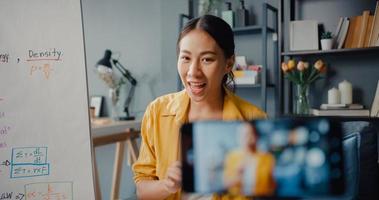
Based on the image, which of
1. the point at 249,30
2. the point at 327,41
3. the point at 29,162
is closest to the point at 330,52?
the point at 327,41

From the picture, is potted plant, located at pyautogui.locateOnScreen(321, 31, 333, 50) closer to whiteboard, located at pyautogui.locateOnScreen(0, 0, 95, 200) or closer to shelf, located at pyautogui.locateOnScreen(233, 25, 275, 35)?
shelf, located at pyautogui.locateOnScreen(233, 25, 275, 35)

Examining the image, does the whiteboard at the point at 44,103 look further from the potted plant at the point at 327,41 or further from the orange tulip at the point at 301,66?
the potted plant at the point at 327,41

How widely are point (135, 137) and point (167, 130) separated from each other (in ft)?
4.53

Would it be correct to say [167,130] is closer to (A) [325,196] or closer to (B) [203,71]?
(B) [203,71]

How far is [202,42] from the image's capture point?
0.88m

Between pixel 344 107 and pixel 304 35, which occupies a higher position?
pixel 304 35

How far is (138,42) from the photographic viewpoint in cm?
263

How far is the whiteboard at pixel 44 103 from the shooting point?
1148mm

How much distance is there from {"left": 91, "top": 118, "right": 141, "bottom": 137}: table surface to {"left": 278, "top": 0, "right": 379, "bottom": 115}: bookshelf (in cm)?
97

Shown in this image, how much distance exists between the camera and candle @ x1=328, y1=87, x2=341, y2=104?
7.11 ft

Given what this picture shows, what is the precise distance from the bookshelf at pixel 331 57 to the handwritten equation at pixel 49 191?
58.6 inches

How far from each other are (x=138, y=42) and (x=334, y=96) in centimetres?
136

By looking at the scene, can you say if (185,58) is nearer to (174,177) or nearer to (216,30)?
(216,30)

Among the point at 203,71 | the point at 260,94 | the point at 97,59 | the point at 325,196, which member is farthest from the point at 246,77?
the point at 325,196
